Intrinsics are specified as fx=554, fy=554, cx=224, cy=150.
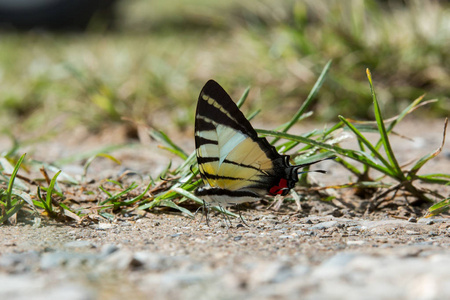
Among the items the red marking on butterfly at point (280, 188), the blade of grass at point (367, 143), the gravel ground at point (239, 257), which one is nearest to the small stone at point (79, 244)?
the gravel ground at point (239, 257)

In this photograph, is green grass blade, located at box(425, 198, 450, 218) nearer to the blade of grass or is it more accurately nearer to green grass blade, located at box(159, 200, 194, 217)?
the blade of grass

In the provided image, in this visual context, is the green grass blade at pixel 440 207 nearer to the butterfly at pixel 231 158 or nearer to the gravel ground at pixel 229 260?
the gravel ground at pixel 229 260

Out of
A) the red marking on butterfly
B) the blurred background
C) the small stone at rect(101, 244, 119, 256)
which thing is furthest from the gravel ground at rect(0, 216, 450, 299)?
the blurred background

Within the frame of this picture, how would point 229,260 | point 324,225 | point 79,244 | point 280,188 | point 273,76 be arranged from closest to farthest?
point 229,260 → point 79,244 → point 324,225 → point 280,188 → point 273,76

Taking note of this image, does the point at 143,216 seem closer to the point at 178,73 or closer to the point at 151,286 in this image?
the point at 151,286

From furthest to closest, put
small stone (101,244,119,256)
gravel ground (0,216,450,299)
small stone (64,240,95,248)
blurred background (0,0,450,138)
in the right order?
blurred background (0,0,450,138) < small stone (64,240,95,248) < small stone (101,244,119,256) < gravel ground (0,216,450,299)

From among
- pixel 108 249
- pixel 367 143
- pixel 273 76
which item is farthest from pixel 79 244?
pixel 273 76

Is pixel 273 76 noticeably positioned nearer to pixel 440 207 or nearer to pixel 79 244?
pixel 440 207

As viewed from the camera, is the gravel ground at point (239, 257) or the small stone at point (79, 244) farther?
the small stone at point (79, 244)
